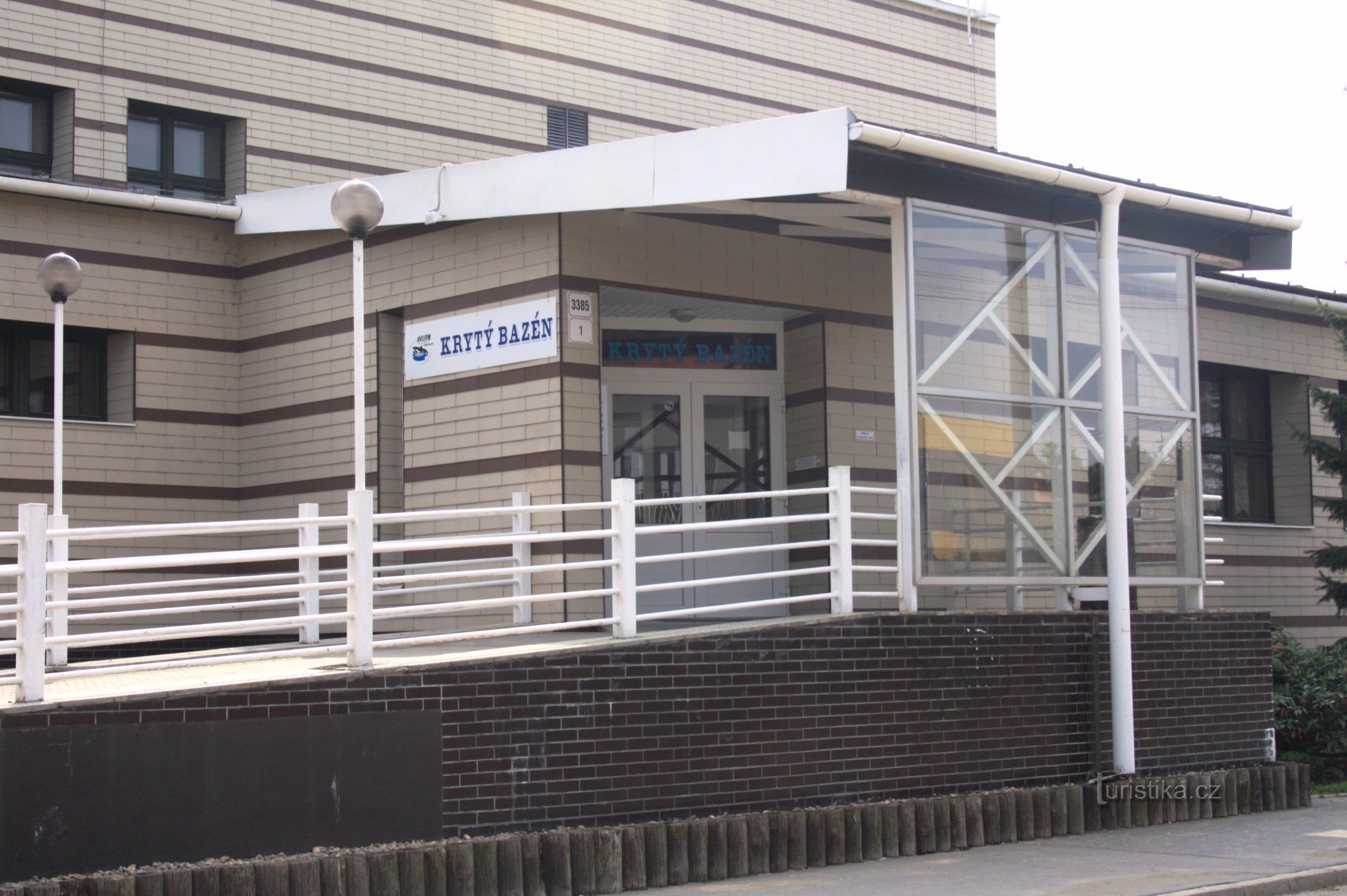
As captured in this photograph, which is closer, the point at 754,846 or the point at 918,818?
the point at 754,846

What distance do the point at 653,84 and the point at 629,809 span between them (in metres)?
13.4

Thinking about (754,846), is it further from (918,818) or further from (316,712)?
(316,712)

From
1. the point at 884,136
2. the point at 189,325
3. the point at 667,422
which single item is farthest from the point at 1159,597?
the point at 189,325

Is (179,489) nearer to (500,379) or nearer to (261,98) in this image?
(500,379)

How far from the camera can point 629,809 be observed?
9047 mm

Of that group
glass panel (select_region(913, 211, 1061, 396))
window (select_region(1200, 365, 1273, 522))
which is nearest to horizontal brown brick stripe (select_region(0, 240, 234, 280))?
glass panel (select_region(913, 211, 1061, 396))

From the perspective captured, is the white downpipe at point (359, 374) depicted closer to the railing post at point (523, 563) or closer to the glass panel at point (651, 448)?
the railing post at point (523, 563)

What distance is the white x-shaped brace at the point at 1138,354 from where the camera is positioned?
11.9 m

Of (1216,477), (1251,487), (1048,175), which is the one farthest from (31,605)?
(1251,487)

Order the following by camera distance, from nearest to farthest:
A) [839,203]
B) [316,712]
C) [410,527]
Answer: [316,712] < [839,203] < [410,527]

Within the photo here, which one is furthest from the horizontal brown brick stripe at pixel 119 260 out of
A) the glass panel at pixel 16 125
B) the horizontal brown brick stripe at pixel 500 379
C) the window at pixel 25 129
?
the horizontal brown brick stripe at pixel 500 379

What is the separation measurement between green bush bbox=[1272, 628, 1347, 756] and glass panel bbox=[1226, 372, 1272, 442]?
3.94 metres

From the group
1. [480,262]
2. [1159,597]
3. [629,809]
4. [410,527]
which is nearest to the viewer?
[629,809]

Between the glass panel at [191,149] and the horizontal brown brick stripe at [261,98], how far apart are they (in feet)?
1.45
